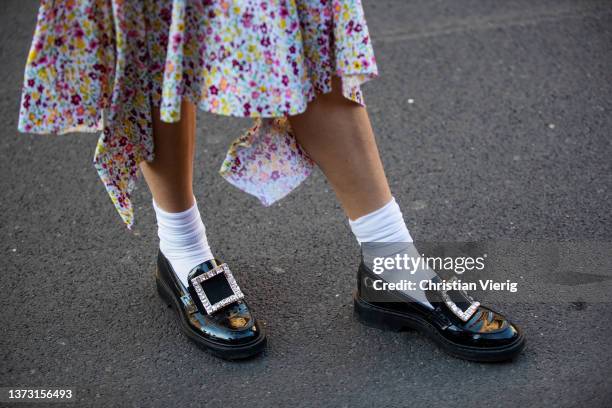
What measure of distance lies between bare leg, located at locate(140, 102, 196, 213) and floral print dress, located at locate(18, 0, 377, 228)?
0.04m

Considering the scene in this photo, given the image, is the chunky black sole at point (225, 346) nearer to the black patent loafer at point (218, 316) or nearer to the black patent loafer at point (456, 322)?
the black patent loafer at point (218, 316)

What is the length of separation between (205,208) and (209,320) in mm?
707

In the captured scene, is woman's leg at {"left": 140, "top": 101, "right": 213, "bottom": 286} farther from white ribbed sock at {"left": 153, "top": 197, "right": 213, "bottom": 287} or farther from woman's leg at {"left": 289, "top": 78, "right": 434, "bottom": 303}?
woman's leg at {"left": 289, "top": 78, "right": 434, "bottom": 303}

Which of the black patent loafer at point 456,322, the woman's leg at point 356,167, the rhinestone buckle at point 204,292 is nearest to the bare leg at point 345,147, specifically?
the woman's leg at point 356,167

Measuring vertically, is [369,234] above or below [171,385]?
above

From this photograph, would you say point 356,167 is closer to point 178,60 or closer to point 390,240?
point 390,240

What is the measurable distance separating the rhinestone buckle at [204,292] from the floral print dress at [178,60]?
41 centimetres

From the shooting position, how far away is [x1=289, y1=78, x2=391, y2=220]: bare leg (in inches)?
66.4

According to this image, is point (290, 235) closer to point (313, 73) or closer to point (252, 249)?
point (252, 249)

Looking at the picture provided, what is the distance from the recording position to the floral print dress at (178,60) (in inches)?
58.8

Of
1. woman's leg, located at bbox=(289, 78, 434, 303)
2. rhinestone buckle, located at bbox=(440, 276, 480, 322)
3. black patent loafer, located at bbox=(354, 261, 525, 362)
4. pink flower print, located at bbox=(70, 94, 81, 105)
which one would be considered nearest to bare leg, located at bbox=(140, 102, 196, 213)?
pink flower print, located at bbox=(70, 94, 81, 105)

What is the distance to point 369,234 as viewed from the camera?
1.84m

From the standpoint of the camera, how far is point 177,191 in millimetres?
1859

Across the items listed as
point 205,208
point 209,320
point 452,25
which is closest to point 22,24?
point 205,208
